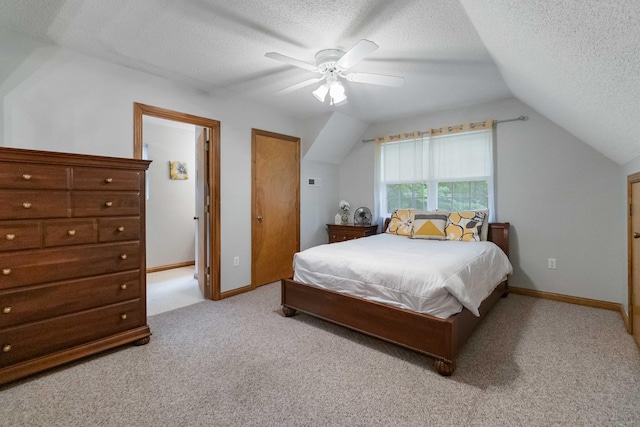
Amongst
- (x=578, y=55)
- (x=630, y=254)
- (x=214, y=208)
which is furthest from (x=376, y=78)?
(x=630, y=254)

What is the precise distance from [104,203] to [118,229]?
0.69 feet

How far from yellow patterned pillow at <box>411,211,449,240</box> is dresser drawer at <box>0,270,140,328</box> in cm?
300

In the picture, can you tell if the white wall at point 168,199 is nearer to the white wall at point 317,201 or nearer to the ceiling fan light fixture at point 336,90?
the white wall at point 317,201

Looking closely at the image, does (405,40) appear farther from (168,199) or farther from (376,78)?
(168,199)

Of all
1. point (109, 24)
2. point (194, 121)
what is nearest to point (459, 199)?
point (194, 121)

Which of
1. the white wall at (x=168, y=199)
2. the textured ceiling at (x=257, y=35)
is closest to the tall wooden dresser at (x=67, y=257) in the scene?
the textured ceiling at (x=257, y=35)

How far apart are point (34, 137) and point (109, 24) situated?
1039 mm

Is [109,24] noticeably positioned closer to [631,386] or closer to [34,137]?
[34,137]

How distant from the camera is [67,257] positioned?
6.51ft

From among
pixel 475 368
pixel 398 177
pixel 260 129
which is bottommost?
pixel 475 368

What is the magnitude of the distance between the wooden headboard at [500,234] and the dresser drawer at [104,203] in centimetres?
374

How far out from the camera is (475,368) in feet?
6.43

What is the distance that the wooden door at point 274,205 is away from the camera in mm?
3846

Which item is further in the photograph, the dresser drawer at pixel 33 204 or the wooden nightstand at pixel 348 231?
the wooden nightstand at pixel 348 231
